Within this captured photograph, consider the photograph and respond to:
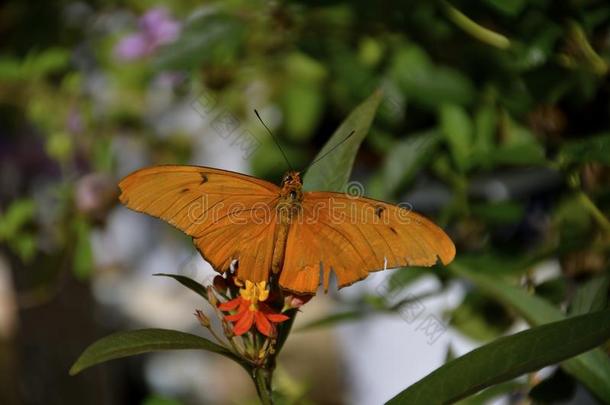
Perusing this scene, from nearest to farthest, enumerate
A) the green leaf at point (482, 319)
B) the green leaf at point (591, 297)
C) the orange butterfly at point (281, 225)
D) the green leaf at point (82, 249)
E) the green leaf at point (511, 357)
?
the green leaf at point (511, 357)
the orange butterfly at point (281, 225)
the green leaf at point (591, 297)
the green leaf at point (482, 319)
the green leaf at point (82, 249)

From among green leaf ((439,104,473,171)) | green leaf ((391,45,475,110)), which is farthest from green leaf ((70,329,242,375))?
green leaf ((391,45,475,110))

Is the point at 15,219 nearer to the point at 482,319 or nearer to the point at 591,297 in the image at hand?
the point at 482,319

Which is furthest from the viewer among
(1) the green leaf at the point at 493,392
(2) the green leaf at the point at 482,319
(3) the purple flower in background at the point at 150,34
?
(3) the purple flower in background at the point at 150,34

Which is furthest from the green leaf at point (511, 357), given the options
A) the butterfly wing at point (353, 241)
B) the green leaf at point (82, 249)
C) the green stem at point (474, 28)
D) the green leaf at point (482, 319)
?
the green leaf at point (82, 249)

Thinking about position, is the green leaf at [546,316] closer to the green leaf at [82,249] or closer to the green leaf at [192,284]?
the green leaf at [192,284]

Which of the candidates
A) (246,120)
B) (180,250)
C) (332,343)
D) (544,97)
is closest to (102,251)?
(180,250)

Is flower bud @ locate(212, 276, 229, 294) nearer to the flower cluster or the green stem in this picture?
the flower cluster
